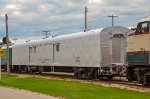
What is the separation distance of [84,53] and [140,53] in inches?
377

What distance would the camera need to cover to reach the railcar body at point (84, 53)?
30047 mm

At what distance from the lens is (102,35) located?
98.6 ft

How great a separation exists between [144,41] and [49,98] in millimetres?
7388

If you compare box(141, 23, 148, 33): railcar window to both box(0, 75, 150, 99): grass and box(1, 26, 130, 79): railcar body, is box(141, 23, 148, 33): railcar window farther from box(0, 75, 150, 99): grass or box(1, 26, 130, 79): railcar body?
box(1, 26, 130, 79): railcar body

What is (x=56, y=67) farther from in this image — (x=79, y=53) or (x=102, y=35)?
(x=102, y=35)

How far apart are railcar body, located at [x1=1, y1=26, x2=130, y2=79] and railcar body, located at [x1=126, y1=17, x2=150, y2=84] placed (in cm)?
414

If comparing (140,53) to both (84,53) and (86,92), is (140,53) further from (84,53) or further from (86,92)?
(84,53)

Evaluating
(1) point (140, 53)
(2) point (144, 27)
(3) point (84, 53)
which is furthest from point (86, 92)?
(3) point (84, 53)

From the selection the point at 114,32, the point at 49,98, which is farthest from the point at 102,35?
the point at 49,98

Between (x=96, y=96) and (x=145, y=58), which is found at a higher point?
(x=145, y=58)

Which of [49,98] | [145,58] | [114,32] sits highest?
[114,32]

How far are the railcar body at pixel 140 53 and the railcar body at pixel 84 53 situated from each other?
13.6 feet

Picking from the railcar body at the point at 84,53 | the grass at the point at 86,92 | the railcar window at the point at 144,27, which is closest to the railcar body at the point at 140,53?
the railcar window at the point at 144,27

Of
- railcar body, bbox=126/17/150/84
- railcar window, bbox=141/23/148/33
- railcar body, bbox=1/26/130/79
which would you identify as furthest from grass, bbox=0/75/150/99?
railcar body, bbox=1/26/130/79
